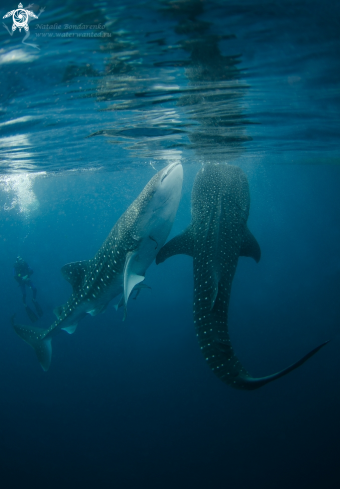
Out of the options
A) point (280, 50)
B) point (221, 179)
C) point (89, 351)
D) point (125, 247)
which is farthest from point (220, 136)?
point (89, 351)

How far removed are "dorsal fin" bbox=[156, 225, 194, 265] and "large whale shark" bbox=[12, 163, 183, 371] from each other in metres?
0.55

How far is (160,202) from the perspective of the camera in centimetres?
598

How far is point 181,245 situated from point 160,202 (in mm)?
1106

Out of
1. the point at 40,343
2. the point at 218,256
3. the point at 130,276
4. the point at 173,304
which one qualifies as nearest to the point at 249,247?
the point at 218,256

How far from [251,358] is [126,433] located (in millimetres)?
7714

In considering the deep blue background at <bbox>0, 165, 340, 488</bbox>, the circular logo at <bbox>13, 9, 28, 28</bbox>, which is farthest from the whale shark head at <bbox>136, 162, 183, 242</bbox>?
the deep blue background at <bbox>0, 165, 340, 488</bbox>

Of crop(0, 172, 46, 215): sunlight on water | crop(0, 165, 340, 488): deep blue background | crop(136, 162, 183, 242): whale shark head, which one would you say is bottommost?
crop(0, 165, 340, 488): deep blue background

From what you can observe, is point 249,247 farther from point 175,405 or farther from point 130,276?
point 175,405

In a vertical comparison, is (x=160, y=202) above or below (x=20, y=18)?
below

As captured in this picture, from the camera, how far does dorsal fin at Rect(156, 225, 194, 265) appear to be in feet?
18.7

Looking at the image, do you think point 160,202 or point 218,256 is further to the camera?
point 160,202

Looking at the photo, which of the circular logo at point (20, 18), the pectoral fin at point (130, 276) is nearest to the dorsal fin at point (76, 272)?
the pectoral fin at point (130, 276)

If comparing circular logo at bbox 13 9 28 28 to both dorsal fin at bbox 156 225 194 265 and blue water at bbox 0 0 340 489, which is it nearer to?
blue water at bbox 0 0 340 489

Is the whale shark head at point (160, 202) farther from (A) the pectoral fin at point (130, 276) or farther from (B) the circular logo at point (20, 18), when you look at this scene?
(B) the circular logo at point (20, 18)
